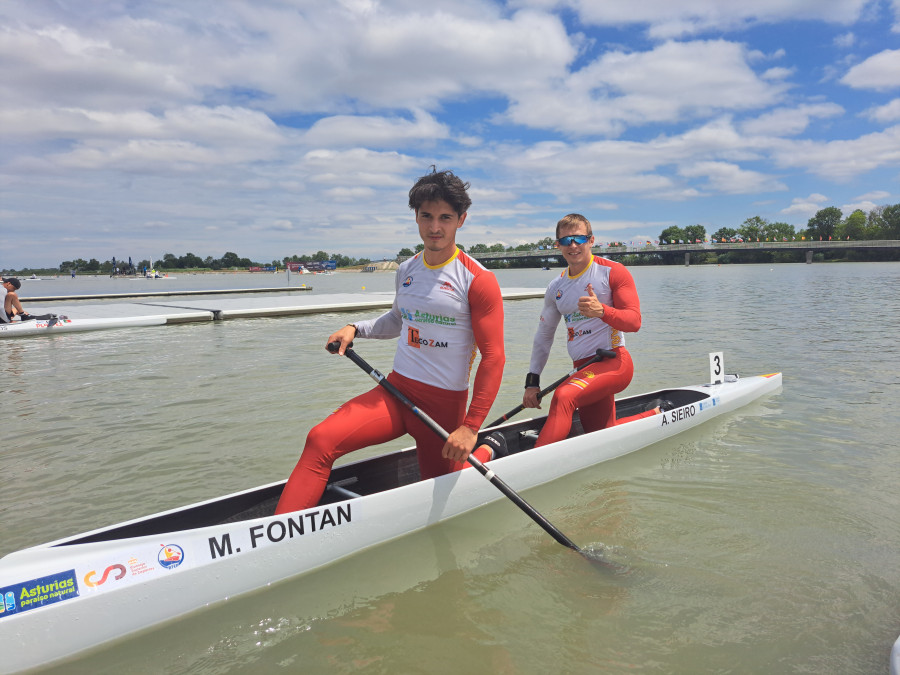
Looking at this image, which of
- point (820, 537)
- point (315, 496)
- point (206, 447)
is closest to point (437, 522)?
point (315, 496)

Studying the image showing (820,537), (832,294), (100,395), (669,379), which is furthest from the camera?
(832,294)

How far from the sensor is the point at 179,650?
3076 mm

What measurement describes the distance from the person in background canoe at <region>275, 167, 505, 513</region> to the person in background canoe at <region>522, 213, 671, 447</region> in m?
1.65

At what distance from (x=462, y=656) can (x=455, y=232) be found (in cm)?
255

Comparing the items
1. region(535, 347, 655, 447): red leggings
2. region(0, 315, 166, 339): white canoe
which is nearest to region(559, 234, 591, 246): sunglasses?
region(535, 347, 655, 447): red leggings

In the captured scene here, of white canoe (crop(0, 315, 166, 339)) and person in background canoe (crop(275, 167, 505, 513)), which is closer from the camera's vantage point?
person in background canoe (crop(275, 167, 505, 513))

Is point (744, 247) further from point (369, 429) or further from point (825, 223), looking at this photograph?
point (369, 429)

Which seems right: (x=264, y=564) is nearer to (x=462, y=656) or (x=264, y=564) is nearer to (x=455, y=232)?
(x=462, y=656)

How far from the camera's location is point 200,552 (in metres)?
3.27

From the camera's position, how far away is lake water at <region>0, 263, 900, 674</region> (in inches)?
120

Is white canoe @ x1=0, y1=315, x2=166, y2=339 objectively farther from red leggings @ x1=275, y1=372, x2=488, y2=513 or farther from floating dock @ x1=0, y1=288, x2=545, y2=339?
red leggings @ x1=275, y1=372, x2=488, y2=513

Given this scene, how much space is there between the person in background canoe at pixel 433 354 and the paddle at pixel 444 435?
0.08 m

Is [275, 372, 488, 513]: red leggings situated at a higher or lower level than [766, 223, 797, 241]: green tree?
lower

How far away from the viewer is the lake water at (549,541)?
10.0ft
